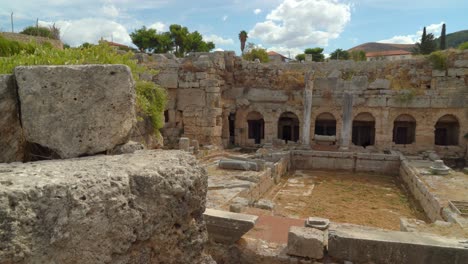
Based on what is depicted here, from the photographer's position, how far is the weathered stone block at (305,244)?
15.6 feet

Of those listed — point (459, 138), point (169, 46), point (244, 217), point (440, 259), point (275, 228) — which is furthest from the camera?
point (169, 46)

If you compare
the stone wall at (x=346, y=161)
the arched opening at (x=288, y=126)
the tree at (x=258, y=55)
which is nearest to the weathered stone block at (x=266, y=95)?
the arched opening at (x=288, y=126)

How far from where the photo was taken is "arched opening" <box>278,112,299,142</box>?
68.6ft

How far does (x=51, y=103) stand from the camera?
2529 millimetres

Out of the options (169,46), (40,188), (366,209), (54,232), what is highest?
(169,46)

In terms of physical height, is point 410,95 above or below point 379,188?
above

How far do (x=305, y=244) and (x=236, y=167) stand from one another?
26.5ft

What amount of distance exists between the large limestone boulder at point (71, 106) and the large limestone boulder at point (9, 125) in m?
0.09

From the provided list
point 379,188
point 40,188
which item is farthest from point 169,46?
point 40,188

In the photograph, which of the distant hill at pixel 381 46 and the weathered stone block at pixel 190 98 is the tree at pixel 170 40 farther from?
the distant hill at pixel 381 46

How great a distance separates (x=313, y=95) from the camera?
63.0ft

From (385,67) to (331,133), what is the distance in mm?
5132

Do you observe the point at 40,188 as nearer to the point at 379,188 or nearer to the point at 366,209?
the point at 366,209

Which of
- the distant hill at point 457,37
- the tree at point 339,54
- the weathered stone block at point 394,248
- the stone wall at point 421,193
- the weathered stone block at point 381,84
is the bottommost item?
the stone wall at point 421,193
